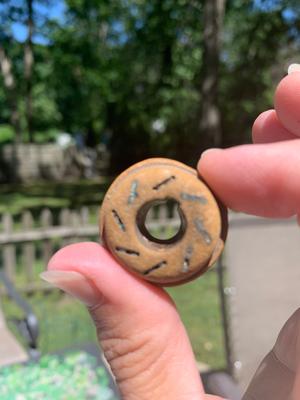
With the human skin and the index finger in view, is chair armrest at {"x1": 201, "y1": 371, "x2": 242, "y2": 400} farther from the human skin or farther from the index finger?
the index finger

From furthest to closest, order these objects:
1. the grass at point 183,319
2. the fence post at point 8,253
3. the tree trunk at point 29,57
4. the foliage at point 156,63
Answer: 1. the tree trunk at point 29,57
2. the foliage at point 156,63
3. the fence post at point 8,253
4. the grass at point 183,319

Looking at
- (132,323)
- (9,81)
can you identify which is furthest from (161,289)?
(9,81)

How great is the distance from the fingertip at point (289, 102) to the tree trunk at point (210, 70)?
28.8 ft

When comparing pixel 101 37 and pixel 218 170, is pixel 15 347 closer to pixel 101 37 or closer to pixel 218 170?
pixel 218 170

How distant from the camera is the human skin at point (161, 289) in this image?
81 cm

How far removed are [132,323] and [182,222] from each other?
0.62 ft

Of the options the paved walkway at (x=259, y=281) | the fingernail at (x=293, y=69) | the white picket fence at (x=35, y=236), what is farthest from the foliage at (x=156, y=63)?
the fingernail at (x=293, y=69)

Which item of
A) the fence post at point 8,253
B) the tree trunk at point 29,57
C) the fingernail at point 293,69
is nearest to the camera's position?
the fingernail at point 293,69

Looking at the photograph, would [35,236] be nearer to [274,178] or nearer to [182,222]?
[182,222]

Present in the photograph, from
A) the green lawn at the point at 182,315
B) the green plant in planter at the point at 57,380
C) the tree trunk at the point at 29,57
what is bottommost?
the green lawn at the point at 182,315

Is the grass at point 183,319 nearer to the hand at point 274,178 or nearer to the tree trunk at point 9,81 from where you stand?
the hand at point 274,178

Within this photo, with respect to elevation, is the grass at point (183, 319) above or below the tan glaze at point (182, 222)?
below

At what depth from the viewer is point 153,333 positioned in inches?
35.6

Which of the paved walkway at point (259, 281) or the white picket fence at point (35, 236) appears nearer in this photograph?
the paved walkway at point (259, 281)
